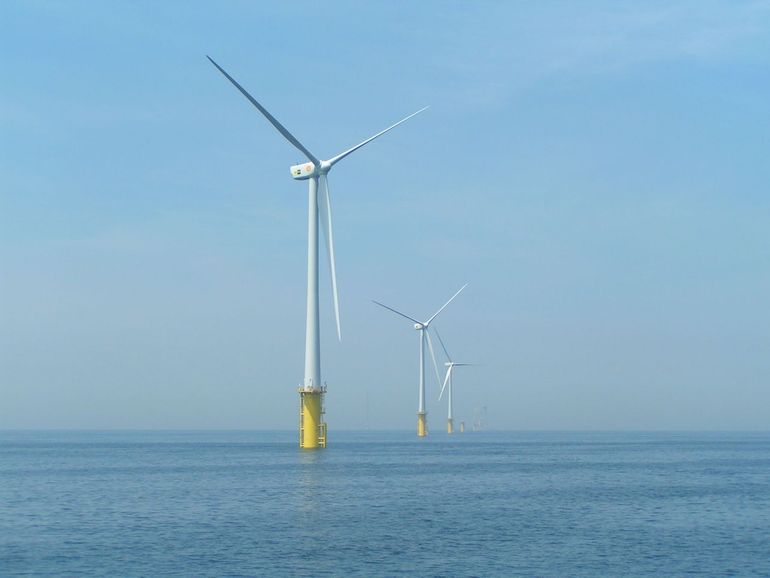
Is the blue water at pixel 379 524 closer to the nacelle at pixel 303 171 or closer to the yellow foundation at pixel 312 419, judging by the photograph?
the yellow foundation at pixel 312 419

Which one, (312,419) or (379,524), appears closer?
(379,524)

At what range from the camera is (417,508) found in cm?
8006

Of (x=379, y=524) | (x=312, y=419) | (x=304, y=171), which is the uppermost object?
→ (x=304, y=171)

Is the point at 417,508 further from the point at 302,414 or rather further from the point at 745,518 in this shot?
the point at 302,414

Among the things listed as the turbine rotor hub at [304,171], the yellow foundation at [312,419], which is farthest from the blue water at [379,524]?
the turbine rotor hub at [304,171]

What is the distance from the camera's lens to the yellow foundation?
4979 inches

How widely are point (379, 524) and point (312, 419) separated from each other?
204 feet

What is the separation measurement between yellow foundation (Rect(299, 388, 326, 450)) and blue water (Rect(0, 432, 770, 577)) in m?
9.08

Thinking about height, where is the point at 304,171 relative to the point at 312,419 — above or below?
above

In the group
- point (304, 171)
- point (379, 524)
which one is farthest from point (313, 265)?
point (379, 524)

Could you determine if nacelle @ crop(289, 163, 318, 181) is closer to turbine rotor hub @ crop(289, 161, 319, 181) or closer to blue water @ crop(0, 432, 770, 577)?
turbine rotor hub @ crop(289, 161, 319, 181)

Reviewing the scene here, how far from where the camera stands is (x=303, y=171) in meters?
128

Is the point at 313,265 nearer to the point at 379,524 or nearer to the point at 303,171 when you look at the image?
the point at 303,171

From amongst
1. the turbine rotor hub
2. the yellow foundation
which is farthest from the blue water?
the turbine rotor hub
